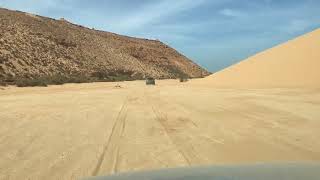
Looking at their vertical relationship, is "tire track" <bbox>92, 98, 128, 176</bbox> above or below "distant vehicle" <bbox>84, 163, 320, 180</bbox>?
below

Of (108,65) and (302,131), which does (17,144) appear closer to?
(302,131)

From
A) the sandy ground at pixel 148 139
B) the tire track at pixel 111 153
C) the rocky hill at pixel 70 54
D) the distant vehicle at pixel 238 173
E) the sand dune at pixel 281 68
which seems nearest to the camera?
the distant vehicle at pixel 238 173

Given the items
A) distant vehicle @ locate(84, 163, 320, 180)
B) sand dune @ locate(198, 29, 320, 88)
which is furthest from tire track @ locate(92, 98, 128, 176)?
sand dune @ locate(198, 29, 320, 88)

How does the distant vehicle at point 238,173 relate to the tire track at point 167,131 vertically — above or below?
above

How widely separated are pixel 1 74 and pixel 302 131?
2281 inches

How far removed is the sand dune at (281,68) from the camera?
34.7 meters

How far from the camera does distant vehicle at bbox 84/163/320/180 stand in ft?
15.1

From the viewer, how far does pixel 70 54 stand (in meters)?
91.6

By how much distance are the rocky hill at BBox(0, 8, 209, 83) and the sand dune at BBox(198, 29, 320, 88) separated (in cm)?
2594

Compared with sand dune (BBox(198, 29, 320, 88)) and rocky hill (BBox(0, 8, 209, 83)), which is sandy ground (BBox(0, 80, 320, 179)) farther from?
rocky hill (BBox(0, 8, 209, 83))

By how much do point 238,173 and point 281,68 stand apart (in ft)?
117

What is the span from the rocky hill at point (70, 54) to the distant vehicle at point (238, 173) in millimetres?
57168

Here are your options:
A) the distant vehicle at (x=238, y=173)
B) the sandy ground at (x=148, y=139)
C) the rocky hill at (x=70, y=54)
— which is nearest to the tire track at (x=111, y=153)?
the sandy ground at (x=148, y=139)

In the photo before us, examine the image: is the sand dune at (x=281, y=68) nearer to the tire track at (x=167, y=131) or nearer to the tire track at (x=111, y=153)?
the tire track at (x=167, y=131)
